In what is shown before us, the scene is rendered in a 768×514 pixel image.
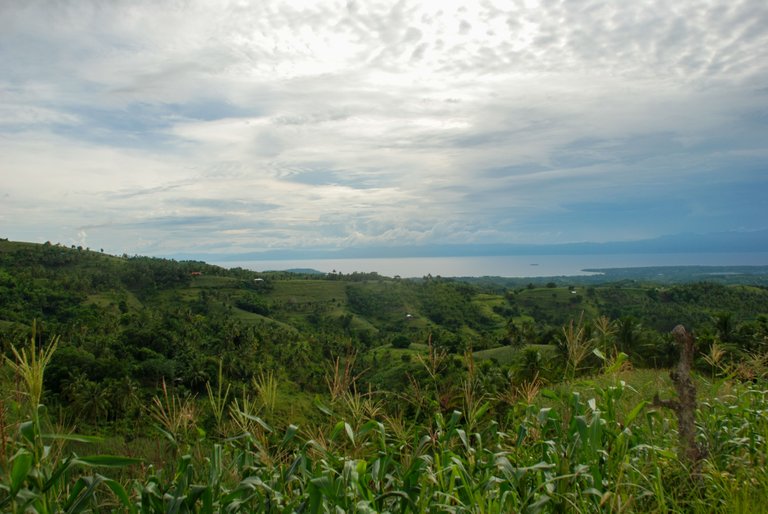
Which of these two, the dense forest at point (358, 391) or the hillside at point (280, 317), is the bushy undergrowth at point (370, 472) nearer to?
the dense forest at point (358, 391)

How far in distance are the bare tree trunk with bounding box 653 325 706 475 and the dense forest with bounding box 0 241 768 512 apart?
146mm

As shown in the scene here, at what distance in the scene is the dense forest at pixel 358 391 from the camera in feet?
10.5

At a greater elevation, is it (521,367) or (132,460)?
(132,460)

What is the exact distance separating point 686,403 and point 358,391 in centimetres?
256

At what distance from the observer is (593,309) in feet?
288

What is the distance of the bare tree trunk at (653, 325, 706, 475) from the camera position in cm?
385

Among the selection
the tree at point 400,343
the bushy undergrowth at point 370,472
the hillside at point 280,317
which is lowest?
the tree at point 400,343

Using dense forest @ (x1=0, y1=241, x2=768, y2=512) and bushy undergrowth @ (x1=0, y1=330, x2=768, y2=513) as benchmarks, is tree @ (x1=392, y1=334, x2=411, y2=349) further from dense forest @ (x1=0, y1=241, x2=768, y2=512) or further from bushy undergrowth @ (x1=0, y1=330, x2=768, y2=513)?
bushy undergrowth @ (x1=0, y1=330, x2=768, y2=513)

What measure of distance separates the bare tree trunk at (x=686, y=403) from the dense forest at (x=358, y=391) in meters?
0.15

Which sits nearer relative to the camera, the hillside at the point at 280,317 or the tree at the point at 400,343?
the hillside at the point at 280,317

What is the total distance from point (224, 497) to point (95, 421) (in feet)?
147

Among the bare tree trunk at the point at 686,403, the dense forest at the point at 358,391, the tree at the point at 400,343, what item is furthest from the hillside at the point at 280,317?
the bare tree trunk at the point at 686,403

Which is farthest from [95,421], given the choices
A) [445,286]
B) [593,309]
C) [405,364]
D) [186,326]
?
[445,286]

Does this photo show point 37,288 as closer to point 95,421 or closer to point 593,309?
point 95,421
